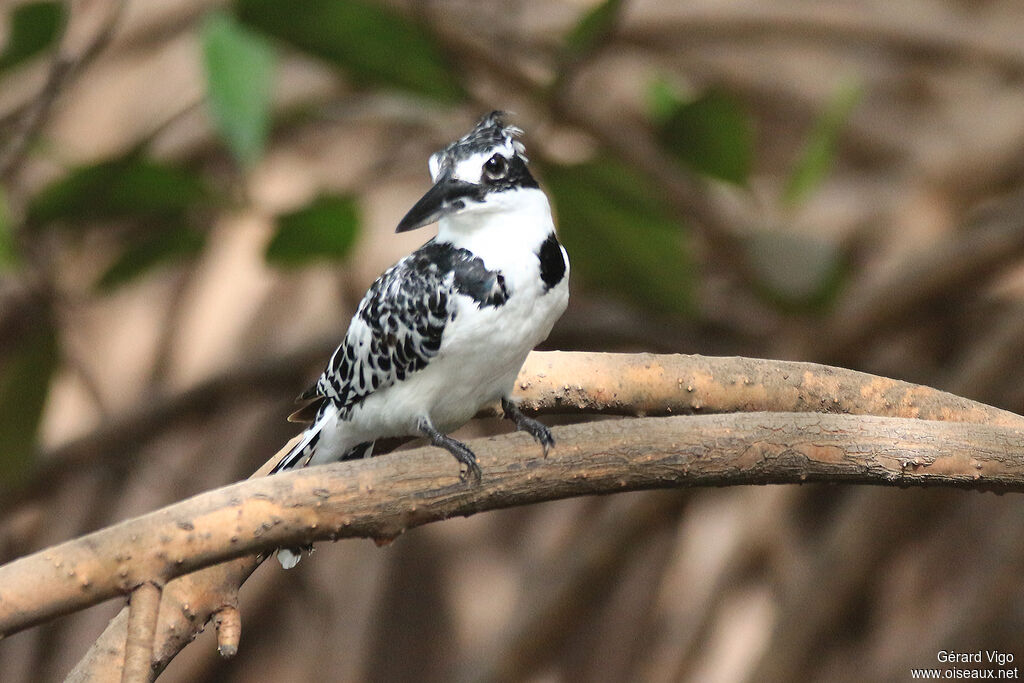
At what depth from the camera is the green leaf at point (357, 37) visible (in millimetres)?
1693

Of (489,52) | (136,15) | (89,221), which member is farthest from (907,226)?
(136,15)

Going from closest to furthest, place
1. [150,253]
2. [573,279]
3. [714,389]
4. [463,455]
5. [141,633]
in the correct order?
[141,633] < [463,455] < [714,389] < [150,253] < [573,279]

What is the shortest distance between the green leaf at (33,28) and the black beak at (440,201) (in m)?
1.00

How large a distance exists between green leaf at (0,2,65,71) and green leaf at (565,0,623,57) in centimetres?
82

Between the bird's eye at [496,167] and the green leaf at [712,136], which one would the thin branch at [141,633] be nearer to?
the bird's eye at [496,167]

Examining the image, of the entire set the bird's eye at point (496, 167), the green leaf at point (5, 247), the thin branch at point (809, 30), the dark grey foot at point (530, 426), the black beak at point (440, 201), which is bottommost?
the dark grey foot at point (530, 426)

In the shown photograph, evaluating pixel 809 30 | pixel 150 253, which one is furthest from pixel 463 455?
pixel 809 30

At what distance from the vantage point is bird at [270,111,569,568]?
Answer: 1007 mm

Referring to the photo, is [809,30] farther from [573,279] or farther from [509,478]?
[509,478]

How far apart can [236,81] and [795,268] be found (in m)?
1.09

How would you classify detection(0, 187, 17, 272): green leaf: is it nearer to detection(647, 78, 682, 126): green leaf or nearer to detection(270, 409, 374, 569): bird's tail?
detection(270, 409, 374, 569): bird's tail

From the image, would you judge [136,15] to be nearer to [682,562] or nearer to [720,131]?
[720,131]

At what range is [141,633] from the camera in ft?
2.53

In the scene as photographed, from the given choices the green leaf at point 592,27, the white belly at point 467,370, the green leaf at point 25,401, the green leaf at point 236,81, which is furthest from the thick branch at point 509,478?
the green leaf at point 25,401
